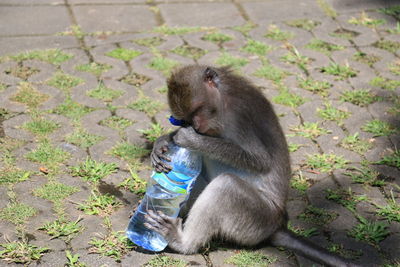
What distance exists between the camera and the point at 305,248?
14.1ft

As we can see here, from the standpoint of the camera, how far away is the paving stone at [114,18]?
7.54 metres

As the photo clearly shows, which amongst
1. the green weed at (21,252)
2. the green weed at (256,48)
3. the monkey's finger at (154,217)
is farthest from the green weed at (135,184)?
the green weed at (256,48)

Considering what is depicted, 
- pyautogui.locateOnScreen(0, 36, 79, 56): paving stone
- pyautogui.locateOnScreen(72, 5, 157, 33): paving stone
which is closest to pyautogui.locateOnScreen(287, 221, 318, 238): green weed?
pyautogui.locateOnScreen(0, 36, 79, 56): paving stone

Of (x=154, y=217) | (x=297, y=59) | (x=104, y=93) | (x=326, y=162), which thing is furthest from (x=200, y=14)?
(x=154, y=217)

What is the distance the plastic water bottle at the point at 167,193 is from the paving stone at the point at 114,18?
3.20 meters

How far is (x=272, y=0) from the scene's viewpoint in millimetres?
8359

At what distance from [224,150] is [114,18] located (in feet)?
12.6

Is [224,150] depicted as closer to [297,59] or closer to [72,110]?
[72,110]

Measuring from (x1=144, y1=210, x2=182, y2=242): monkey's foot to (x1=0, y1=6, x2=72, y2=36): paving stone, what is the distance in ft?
11.6

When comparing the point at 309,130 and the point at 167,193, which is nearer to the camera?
the point at 167,193

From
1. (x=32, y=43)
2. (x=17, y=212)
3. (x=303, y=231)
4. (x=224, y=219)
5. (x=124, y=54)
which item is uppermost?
(x=32, y=43)

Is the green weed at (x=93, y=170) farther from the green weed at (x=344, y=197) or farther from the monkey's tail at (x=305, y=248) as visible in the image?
the green weed at (x=344, y=197)

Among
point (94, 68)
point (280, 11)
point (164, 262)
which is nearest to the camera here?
point (164, 262)

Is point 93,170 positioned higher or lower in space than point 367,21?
lower
